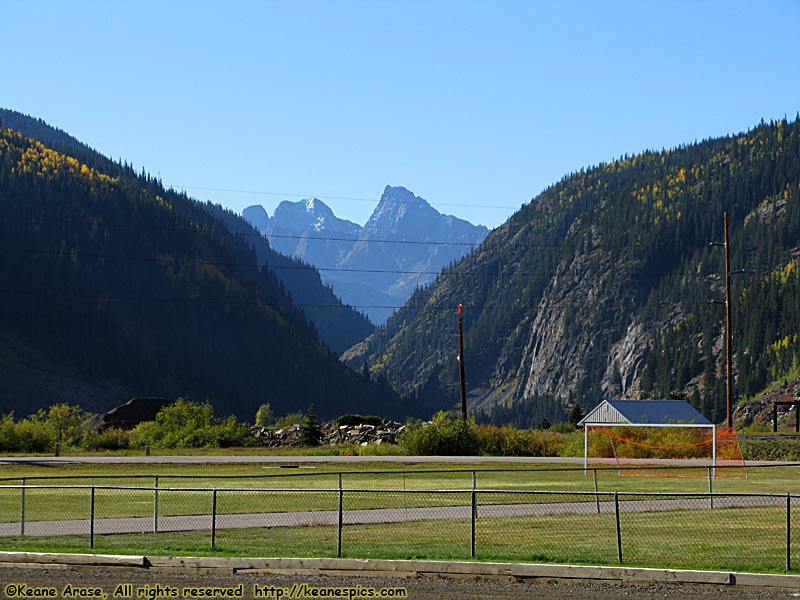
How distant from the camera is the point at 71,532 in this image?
25.1 m

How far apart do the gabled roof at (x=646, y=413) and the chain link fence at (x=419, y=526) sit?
25094mm

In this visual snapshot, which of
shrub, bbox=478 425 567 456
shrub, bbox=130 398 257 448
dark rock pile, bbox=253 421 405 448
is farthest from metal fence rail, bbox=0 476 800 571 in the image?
shrub, bbox=130 398 257 448

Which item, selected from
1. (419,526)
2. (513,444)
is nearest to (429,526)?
(419,526)

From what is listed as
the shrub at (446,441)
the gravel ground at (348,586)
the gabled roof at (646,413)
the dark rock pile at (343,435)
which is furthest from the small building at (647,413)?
the gravel ground at (348,586)

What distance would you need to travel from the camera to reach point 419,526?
26.8m

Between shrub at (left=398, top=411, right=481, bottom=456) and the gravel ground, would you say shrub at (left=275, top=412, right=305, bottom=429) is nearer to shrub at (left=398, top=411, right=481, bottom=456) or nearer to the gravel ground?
shrub at (left=398, top=411, right=481, bottom=456)

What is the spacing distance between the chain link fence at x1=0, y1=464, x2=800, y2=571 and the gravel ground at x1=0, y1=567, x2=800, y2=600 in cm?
173

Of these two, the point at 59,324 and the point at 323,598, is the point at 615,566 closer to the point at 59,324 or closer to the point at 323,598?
the point at 323,598

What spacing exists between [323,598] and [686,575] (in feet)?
18.8

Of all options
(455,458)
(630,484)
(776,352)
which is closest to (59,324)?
(776,352)

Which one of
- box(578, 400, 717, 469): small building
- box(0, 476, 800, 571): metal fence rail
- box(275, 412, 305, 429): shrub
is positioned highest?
box(578, 400, 717, 469): small building

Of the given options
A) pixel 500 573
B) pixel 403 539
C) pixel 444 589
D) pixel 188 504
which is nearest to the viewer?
pixel 444 589

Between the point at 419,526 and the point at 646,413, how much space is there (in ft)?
125

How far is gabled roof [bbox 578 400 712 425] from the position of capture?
A: 61406 mm
